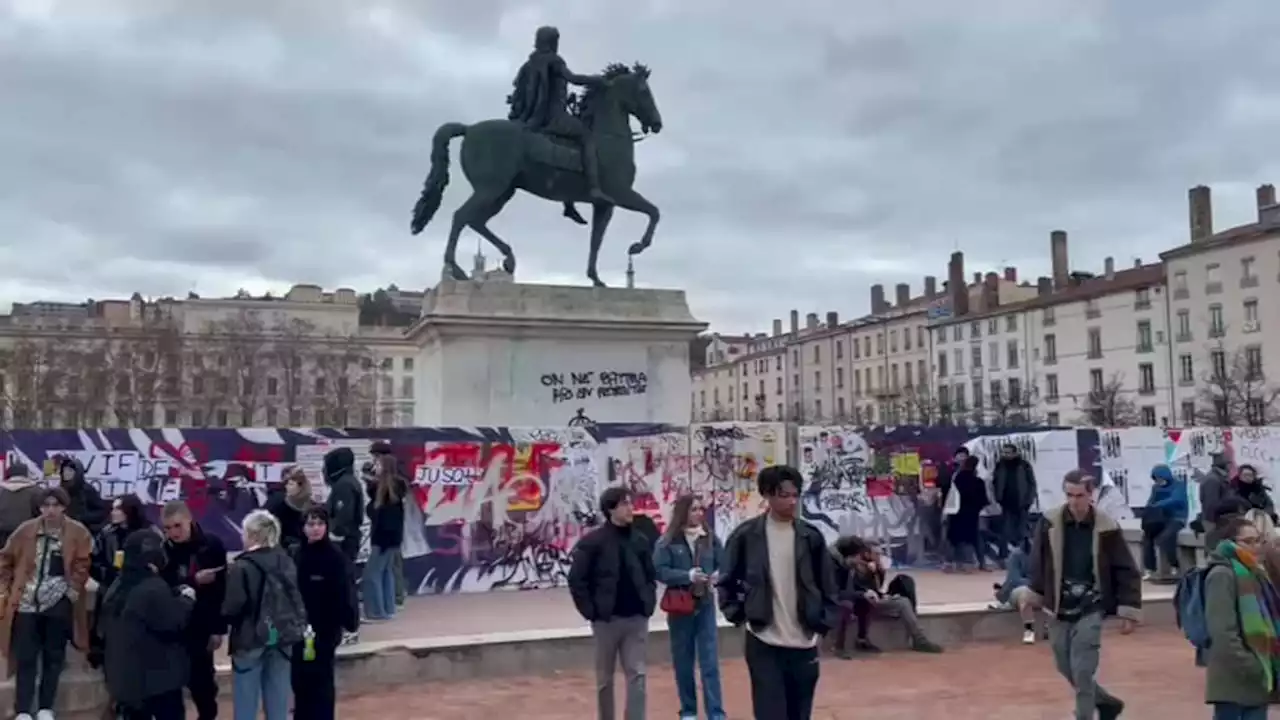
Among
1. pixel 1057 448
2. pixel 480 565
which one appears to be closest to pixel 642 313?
pixel 480 565

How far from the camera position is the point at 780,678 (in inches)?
229

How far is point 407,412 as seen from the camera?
111375 mm

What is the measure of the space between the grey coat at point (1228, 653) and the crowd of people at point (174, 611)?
494cm

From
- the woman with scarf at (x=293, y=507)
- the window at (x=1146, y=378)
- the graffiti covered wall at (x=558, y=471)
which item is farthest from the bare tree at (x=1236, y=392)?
the woman with scarf at (x=293, y=507)

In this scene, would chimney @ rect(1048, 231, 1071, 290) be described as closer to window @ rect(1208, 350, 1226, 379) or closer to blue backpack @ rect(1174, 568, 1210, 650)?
window @ rect(1208, 350, 1226, 379)

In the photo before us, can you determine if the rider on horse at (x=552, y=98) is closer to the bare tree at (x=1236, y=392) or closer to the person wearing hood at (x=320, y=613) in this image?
the person wearing hood at (x=320, y=613)

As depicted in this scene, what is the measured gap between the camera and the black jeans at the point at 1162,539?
13.6m

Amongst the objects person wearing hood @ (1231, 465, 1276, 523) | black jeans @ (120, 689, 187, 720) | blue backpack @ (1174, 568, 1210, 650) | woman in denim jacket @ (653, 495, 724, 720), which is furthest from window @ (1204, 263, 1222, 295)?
black jeans @ (120, 689, 187, 720)

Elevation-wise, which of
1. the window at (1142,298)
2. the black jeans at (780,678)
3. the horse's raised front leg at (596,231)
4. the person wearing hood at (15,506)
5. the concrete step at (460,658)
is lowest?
the concrete step at (460,658)

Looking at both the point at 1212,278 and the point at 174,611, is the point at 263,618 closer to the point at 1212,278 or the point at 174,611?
the point at 174,611

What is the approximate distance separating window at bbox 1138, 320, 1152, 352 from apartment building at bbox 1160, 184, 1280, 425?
2.18m

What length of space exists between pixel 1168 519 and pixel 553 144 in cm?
925

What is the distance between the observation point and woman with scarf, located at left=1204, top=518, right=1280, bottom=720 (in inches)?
231

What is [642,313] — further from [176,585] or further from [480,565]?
[176,585]
